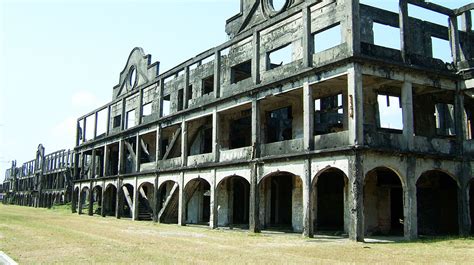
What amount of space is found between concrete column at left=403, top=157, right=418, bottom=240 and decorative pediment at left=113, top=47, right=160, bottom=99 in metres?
19.8

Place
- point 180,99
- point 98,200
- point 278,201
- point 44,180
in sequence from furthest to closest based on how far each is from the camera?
point 44,180
point 98,200
point 180,99
point 278,201

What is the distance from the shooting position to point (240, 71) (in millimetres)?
25094

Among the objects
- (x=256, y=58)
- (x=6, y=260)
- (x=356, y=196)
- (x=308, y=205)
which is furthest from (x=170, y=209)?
(x=6, y=260)

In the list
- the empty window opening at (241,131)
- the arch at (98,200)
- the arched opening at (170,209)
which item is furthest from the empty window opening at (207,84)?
the arch at (98,200)

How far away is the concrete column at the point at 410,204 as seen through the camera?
16531 mm

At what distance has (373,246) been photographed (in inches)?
563

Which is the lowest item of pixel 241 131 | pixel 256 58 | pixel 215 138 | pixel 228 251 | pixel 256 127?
pixel 228 251

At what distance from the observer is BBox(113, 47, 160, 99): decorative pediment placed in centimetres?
3322

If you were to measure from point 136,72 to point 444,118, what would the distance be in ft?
73.5

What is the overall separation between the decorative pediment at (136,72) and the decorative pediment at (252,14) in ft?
28.0

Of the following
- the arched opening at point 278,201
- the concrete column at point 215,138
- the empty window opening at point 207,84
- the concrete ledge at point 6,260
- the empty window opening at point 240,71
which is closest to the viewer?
the concrete ledge at point 6,260

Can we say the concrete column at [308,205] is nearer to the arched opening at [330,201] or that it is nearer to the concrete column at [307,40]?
the concrete column at [307,40]

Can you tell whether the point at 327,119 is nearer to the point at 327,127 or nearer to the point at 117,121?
the point at 327,127

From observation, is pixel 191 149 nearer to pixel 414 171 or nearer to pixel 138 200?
pixel 138 200
